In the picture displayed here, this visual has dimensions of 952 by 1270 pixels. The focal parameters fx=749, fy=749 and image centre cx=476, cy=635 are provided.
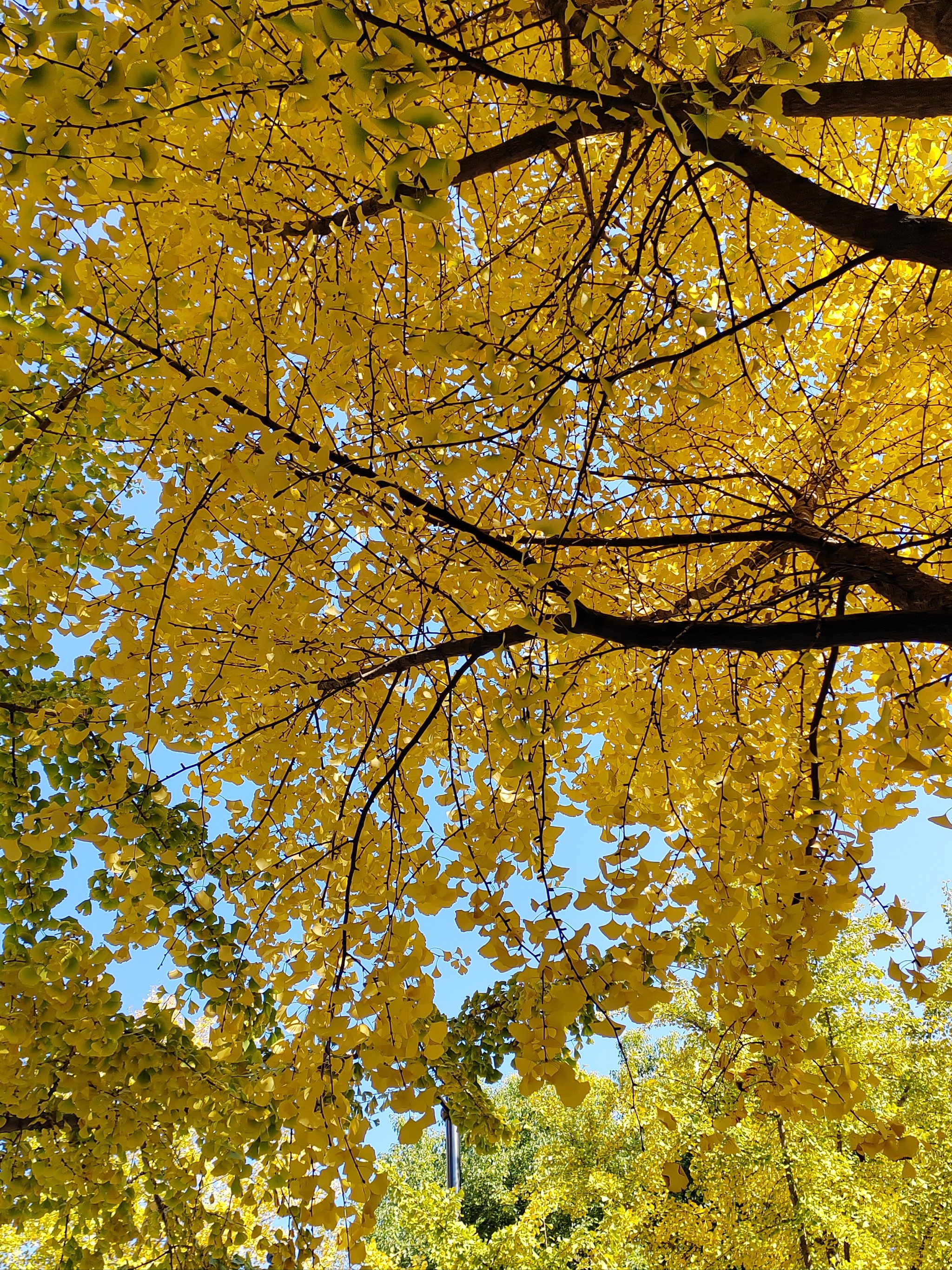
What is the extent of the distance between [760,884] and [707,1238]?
19.8 feet

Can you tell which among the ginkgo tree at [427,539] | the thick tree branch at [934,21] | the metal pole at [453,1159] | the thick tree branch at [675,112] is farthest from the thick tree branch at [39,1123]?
the metal pole at [453,1159]

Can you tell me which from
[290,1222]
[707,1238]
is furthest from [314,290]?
[707,1238]

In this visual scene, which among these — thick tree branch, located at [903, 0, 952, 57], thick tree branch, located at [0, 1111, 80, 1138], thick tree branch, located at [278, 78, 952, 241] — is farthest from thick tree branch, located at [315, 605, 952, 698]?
thick tree branch, located at [0, 1111, 80, 1138]

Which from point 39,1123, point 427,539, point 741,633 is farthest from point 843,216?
point 39,1123

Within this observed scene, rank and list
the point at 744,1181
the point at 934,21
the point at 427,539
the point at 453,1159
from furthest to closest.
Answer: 1. the point at 453,1159
2. the point at 744,1181
3. the point at 427,539
4. the point at 934,21

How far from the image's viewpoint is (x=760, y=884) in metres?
2.38

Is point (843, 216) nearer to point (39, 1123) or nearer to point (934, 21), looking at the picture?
point (934, 21)

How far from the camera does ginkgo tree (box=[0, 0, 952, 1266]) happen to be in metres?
1.57

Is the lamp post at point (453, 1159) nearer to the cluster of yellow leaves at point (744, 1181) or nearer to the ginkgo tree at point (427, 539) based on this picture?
the cluster of yellow leaves at point (744, 1181)

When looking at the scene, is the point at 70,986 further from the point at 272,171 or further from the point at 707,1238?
the point at 707,1238

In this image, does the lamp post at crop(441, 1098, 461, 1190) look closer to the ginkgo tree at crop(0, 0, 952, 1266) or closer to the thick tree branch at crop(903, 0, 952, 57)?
the ginkgo tree at crop(0, 0, 952, 1266)

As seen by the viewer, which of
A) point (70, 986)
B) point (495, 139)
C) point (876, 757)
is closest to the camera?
point (876, 757)

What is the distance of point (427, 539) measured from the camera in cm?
237

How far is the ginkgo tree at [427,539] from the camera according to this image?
61.6 inches
